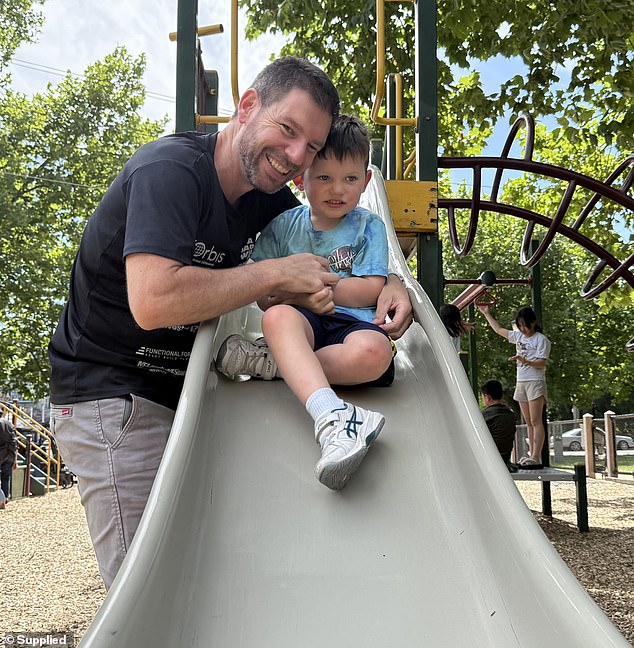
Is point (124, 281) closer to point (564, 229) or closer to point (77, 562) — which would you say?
point (564, 229)

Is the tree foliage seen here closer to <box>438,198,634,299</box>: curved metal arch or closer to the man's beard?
<box>438,198,634,299</box>: curved metal arch

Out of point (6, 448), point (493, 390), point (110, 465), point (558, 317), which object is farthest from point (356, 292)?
point (558, 317)

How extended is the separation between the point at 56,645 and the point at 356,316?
2.85m

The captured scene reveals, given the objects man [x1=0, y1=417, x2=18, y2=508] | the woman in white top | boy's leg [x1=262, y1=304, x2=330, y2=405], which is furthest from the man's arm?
man [x1=0, y1=417, x2=18, y2=508]

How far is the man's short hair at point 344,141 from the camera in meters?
2.22

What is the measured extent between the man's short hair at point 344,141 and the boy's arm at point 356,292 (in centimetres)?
39

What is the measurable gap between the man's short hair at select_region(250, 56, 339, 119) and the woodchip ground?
3.32 metres

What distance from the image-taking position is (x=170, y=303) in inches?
65.3

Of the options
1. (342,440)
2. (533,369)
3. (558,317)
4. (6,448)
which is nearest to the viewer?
(342,440)

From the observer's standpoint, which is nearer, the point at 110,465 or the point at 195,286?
the point at 195,286

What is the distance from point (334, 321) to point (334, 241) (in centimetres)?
32

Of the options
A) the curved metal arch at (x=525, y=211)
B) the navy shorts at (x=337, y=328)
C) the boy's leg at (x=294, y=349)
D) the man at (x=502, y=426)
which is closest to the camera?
the boy's leg at (x=294, y=349)

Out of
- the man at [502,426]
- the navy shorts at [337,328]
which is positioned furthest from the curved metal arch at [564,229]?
the navy shorts at [337,328]

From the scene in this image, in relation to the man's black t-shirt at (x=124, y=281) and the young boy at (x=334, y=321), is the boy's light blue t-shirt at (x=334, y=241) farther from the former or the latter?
the man's black t-shirt at (x=124, y=281)
